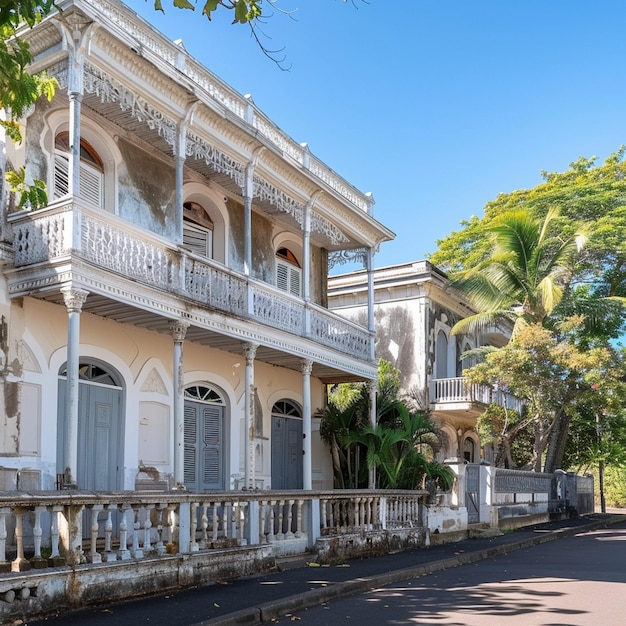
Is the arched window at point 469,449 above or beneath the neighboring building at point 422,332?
beneath

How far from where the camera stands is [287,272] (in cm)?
1833

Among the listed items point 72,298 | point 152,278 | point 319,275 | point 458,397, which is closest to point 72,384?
point 72,298

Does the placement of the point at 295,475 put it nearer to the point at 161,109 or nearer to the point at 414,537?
the point at 414,537

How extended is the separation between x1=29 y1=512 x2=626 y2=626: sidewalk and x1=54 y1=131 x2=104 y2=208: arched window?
5.84 m

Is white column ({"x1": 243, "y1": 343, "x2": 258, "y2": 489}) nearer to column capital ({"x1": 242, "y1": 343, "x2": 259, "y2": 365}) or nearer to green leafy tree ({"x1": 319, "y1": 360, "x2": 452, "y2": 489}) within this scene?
column capital ({"x1": 242, "y1": 343, "x2": 259, "y2": 365})

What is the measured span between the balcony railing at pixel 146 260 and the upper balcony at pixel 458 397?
32.2ft

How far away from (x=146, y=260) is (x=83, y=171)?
212 cm

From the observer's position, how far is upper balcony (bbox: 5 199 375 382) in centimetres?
1037

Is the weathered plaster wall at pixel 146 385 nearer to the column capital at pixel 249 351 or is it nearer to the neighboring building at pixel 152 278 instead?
the neighboring building at pixel 152 278

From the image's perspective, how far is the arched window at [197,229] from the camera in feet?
49.8

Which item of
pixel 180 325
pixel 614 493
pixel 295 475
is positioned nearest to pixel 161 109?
pixel 180 325

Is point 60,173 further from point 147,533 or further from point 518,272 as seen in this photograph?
point 518,272

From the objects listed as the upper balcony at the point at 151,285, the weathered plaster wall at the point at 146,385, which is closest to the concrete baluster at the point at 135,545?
the weathered plaster wall at the point at 146,385

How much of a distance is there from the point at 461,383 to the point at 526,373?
360 centimetres
